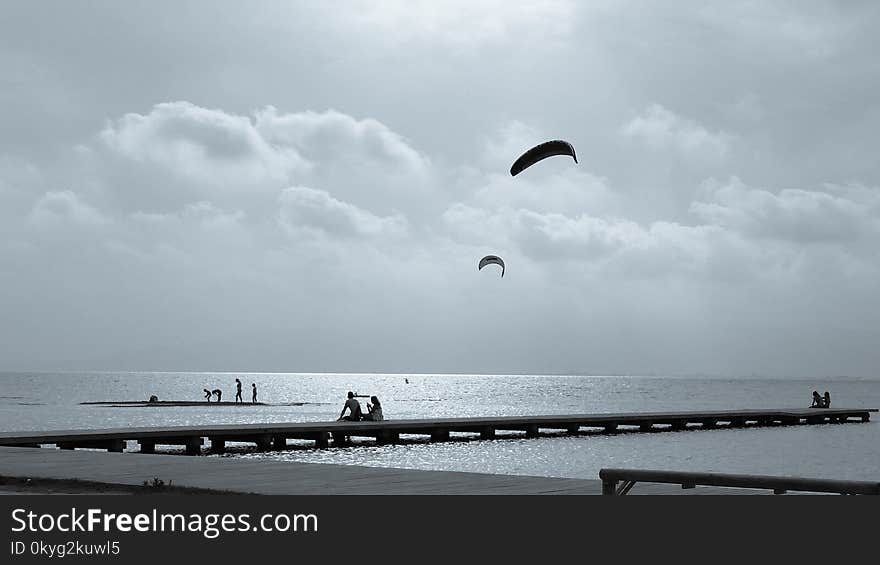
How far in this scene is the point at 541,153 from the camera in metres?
22.4

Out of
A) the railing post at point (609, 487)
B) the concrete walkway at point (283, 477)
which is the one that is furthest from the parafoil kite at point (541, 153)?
the railing post at point (609, 487)

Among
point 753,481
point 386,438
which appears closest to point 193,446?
point 386,438

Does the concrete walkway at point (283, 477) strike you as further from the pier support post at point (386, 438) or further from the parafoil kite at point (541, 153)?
the pier support post at point (386, 438)

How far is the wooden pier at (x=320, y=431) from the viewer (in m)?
28.8

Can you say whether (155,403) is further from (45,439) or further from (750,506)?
(750,506)

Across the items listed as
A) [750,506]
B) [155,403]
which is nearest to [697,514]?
[750,506]

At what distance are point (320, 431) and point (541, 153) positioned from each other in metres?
15.1

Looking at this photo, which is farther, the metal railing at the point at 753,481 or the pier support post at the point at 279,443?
the pier support post at the point at 279,443

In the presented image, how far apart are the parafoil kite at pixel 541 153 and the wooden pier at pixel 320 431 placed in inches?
554

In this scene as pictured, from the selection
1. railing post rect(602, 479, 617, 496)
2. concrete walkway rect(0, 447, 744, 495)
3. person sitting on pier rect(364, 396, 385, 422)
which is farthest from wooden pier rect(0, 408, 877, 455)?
railing post rect(602, 479, 617, 496)

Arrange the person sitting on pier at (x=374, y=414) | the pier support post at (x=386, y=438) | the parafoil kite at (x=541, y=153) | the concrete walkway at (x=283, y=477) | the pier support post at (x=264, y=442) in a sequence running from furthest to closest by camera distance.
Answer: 1. the person sitting on pier at (x=374, y=414)
2. the pier support post at (x=386, y=438)
3. the pier support post at (x=264, y=442)
4. the parafoil kite at (x=541, y=153)
5. the concrete walkway at (x=283, y=477)

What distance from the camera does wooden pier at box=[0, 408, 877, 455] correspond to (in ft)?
94.4

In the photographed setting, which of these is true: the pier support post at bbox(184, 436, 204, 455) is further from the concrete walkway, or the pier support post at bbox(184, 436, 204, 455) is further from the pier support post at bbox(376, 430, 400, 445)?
the concrete walkway

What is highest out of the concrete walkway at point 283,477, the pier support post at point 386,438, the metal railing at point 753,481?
the metal railing at point 753,481
